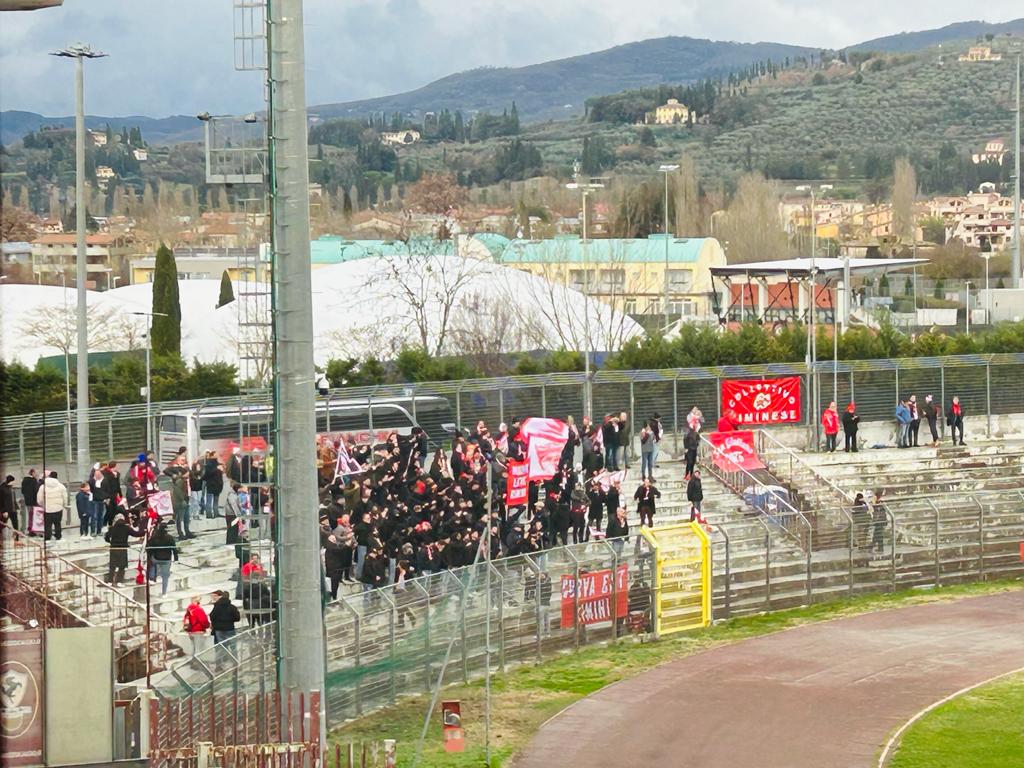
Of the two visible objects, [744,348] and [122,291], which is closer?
[744,348]

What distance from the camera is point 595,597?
2659cm

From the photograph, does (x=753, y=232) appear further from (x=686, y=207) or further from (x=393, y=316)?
(x=393, y=316)

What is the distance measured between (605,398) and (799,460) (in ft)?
18.4

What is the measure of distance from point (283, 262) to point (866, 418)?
29.9 meters

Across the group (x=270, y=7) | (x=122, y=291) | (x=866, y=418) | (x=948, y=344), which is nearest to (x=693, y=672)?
(x=270, y=7)

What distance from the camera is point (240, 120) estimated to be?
1841 centimetres

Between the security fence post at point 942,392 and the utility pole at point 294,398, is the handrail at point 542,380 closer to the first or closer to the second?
the security fence post at point 942,392

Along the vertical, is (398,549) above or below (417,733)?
above

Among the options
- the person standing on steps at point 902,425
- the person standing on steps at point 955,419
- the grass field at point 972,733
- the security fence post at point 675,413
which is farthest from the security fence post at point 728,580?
the person standing on steps at point 955,419

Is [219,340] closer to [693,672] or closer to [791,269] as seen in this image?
[791,269]

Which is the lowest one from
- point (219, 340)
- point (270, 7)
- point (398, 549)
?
point (398, 549)

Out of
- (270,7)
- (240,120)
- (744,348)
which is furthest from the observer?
(744,348)

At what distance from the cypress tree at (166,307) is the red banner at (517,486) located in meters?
24.7

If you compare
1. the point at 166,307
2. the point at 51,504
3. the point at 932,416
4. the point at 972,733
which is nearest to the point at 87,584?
the point at 51,504
